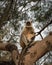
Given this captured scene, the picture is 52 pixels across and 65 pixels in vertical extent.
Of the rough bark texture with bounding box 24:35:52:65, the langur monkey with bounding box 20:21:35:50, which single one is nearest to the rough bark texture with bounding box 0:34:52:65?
the rough bark texture with bounding box 24:35:52:65

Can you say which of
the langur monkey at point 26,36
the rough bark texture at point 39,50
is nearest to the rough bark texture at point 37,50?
the rough bark texture at point 39,50

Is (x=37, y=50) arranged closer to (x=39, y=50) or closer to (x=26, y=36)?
(x=39, y=50)

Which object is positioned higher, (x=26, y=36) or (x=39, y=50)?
(x=39, y=50)

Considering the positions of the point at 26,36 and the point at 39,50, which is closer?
the point at 39,50

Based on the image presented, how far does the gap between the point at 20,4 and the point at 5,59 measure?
1745 mm

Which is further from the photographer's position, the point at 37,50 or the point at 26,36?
the point at 26,36

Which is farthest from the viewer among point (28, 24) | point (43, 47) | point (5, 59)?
point (28, 24)

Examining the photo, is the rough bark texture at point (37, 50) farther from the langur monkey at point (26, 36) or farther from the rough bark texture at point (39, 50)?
the langur monkey at point (26, 36)

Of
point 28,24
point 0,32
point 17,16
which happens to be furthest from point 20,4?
point 28,24

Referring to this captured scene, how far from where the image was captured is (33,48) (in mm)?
2307

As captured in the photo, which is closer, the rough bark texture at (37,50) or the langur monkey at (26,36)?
the rough bark texture at (37,50)

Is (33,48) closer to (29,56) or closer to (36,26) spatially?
(29,56)

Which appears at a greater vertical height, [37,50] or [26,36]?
[37,50]

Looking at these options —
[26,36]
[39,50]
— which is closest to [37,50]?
[39,50]
